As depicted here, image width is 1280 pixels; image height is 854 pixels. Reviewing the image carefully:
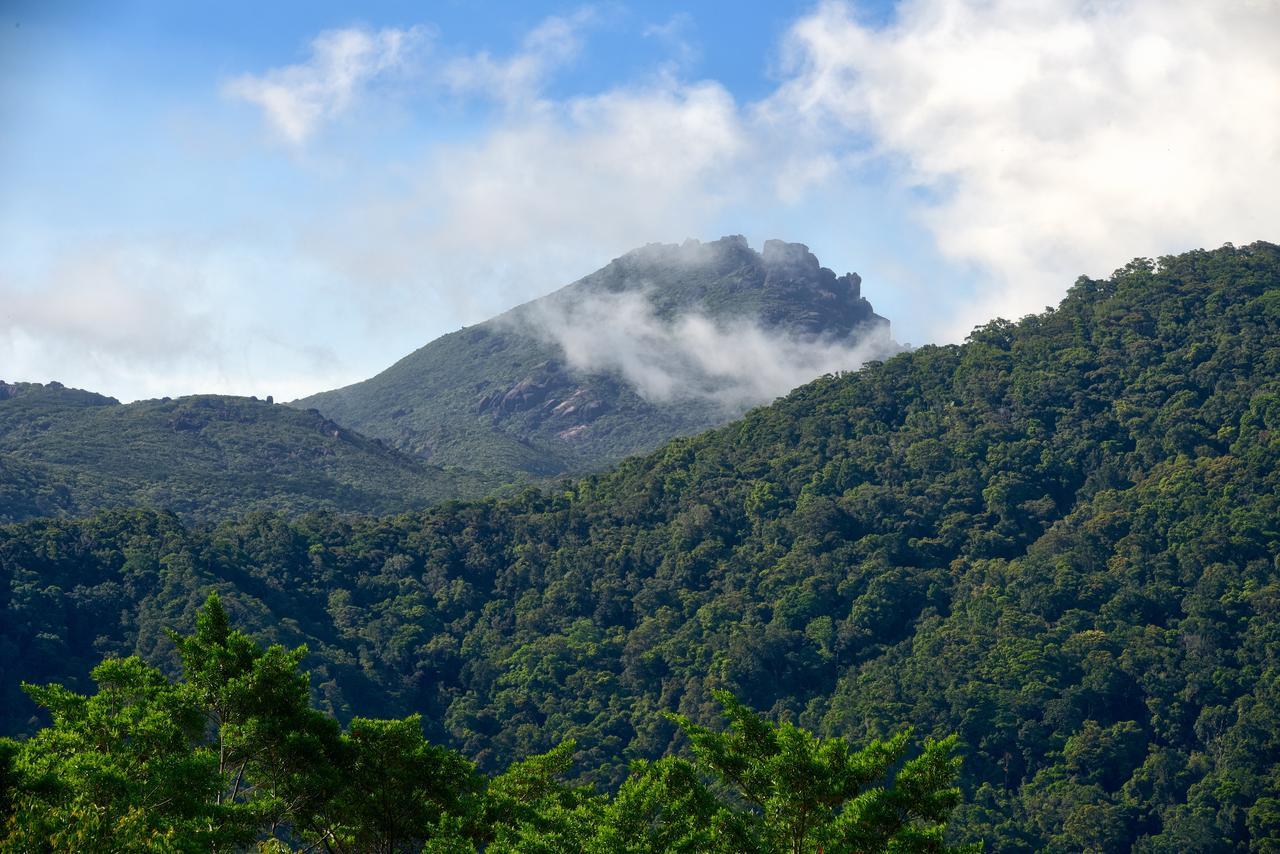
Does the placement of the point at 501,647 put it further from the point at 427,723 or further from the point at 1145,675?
the point at 1145,675

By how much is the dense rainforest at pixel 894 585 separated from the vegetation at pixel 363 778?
31468mm

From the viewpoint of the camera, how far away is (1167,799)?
67.8 m

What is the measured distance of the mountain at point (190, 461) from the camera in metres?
118

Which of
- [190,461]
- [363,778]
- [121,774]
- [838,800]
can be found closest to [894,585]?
[838,800]

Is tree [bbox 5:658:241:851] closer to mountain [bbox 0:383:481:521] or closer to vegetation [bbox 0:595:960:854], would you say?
vegetation [bbox 0:595:960:854]

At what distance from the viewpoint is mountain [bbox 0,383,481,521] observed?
118m

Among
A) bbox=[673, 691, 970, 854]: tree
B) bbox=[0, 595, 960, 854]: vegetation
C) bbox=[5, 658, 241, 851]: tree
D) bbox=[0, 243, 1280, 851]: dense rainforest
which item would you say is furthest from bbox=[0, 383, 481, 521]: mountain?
bbox=[673, 691, 970, 854]: tree

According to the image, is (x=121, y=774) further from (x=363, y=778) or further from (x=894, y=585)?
(x=894, y=585)

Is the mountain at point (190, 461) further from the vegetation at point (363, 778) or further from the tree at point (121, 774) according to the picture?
the vegetation at point (363, 778)

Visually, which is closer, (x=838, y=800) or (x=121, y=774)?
(x=121, y=774)

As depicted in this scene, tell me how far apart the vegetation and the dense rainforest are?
103 feet

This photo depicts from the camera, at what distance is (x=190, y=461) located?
13575 centimetres

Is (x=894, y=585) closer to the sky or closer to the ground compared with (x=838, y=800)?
closer to the ground

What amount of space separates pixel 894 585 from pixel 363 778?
56.3 metres
